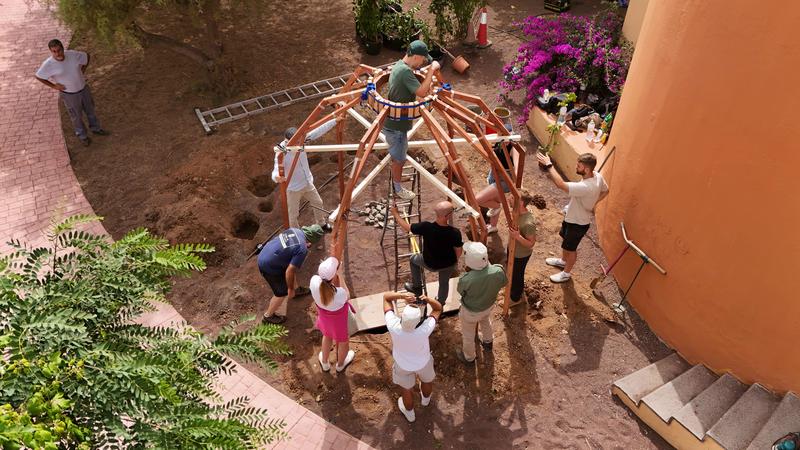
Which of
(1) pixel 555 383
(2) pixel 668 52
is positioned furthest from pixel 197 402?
(2) pixel 668 52

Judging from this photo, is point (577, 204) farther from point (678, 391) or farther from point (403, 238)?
point (403, 238)

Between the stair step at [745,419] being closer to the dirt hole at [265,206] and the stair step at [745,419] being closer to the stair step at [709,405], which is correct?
the stair step at [709,405]

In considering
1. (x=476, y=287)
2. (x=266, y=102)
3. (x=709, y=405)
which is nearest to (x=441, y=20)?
(x=266, y=102)

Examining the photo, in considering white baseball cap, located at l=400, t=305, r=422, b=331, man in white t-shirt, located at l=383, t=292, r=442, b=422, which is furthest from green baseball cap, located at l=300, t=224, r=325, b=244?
white baseball cap, located at l=400, t=305, r=422, b=331

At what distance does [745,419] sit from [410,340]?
3.92 metres

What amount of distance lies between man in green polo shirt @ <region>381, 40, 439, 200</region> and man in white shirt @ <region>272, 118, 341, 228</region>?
44.0 inches

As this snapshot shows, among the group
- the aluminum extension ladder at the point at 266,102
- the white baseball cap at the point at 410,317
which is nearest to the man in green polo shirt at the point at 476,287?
the white baseball cap at the point at 410,317

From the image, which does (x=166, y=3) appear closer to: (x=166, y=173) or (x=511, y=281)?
(x=166, y=173)

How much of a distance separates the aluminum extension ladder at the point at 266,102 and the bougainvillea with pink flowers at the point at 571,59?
12.5 feet

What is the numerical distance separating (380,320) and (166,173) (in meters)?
5.36

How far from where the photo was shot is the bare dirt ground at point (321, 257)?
6844mm

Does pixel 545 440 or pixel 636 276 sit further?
pixel 636 276

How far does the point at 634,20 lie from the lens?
1166 cm

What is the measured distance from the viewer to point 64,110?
11953 mm
